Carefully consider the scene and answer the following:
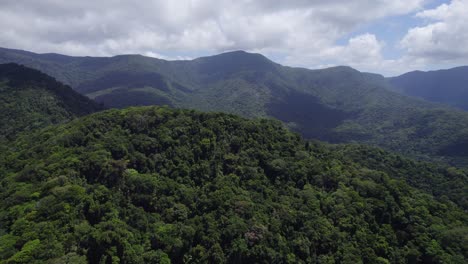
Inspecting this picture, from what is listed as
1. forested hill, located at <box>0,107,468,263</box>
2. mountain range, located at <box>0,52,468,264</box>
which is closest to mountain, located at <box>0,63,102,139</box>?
mountain range, located at <box>0,52,468,264</box>

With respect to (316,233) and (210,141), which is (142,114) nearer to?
(210,141)

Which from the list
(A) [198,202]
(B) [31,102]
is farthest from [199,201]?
(B) [31,102]

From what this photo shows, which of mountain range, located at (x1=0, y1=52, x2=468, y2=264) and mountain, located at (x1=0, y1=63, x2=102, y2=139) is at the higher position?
mountain, located at (x1=0, y1=63, x2=102, y2=139)

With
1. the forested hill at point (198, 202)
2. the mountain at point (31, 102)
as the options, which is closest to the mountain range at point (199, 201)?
the forested hill at point (198, 202)

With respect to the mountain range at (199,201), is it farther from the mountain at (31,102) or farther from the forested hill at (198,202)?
the mountain at (31,102)

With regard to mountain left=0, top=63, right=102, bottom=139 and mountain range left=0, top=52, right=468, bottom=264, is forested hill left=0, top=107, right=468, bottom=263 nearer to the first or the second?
mountain range left=0, top=52, right=468, bottom=264

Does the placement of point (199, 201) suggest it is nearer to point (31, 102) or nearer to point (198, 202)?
point (198, 202)
